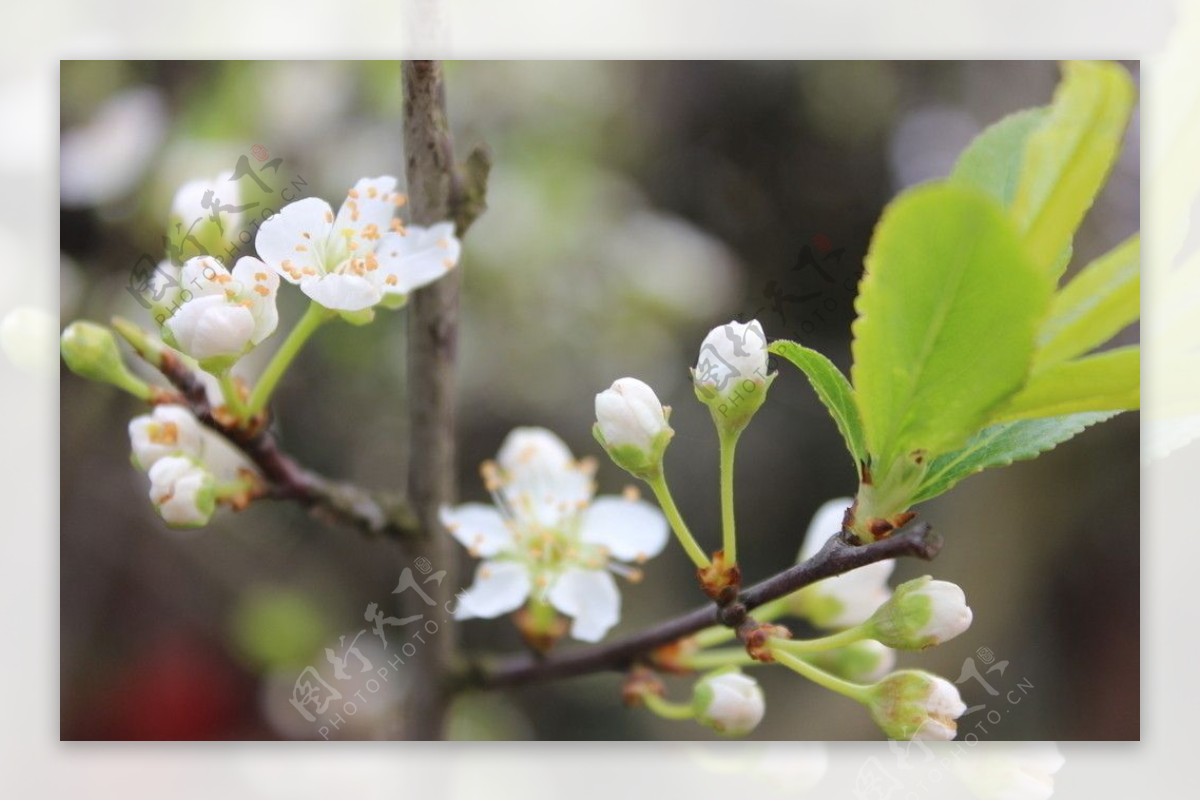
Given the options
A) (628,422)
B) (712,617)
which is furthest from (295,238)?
(712,617)

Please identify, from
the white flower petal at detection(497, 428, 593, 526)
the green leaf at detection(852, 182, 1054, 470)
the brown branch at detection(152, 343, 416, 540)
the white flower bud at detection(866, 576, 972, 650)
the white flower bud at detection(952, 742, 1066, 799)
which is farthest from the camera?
the white flower petal at detection(497, 428, 593, 526)

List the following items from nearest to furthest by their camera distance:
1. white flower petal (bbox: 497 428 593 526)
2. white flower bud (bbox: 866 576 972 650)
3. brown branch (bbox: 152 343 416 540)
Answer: white flower bud (bbox: 866 576 972 650) → brown branch (bbox: 152 343 416 540) → white flower petal (bbox: 497 428 593 526)

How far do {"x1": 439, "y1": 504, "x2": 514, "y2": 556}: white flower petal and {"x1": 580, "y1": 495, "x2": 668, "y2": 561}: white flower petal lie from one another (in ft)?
0.24

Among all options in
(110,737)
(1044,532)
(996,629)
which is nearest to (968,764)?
(996,629)

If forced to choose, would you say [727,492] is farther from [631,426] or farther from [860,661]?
[860,661]

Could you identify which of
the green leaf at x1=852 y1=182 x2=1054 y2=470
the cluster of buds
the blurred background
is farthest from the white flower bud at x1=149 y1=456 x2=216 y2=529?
the green leaf at x1=852 y1=182 x2=1054 y2=470

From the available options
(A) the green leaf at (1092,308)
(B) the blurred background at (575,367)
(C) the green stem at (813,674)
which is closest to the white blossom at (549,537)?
(B) the blurred background at (575,367)

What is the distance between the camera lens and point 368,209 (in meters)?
0.85

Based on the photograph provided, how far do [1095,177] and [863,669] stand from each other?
0.42 metres

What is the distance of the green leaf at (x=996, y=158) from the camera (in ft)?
2.13

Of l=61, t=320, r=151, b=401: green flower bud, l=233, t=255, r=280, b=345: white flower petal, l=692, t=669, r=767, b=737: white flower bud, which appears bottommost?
l=692, t=669, r=767, b=737: white flower bud

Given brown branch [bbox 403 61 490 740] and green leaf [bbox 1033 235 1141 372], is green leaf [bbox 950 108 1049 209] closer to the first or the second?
green leaf [bbox 1033 235 1141 372]

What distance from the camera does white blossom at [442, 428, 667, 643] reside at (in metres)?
0.93

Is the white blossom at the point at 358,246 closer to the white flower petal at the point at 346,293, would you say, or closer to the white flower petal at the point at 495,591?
the white flower petal at the point at 346,293
